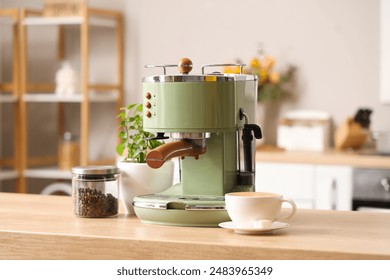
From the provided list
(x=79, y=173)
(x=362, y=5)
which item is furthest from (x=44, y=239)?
(x=362, y=5)

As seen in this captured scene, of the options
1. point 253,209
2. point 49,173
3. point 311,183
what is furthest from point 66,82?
point 253,209

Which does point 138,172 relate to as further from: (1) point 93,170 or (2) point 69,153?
(2) point 69,153

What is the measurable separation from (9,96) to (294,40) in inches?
72.7

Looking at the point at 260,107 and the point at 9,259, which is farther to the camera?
the point at 260,107

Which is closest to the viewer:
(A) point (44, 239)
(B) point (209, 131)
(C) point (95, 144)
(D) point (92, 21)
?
(A) point (44, 239)

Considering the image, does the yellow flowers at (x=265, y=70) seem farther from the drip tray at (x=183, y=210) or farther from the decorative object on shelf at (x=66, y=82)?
the drip tray at (x=183, y=210)

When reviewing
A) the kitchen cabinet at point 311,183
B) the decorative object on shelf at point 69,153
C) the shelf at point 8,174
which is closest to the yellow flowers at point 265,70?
the kitchen cabinet at point 311,183

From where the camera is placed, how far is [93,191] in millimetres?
2141

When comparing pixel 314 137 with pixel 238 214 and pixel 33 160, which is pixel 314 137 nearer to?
pixel 33 160

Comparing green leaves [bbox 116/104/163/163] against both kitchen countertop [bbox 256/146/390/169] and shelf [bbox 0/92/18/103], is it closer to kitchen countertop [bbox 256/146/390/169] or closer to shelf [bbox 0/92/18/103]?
kitchen countertop [bbox 256/146/390/169]

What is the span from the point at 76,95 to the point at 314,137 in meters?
1.51

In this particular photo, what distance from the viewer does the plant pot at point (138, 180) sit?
7.24 ft

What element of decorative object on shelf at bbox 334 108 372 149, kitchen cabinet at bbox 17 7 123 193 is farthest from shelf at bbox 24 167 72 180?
decorative object on shelf at bbox 334 108 372 149

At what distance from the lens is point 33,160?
198 inches
